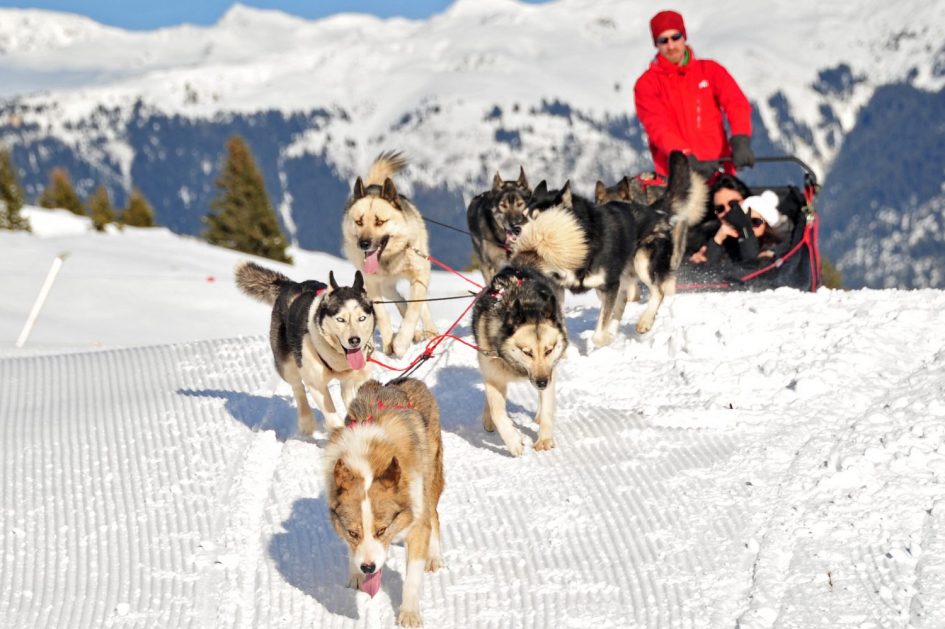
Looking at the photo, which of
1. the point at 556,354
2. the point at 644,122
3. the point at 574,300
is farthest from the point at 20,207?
the point at 556,354

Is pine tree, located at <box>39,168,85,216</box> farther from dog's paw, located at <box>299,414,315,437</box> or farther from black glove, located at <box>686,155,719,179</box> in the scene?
dog's paw, located at <box>299,414,315,437</box>

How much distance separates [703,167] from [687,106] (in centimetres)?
85

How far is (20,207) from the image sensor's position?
43.2 metres

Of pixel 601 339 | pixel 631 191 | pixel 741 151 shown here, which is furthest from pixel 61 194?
pixel 601 339

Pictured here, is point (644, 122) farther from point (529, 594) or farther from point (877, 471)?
point (529, 594)

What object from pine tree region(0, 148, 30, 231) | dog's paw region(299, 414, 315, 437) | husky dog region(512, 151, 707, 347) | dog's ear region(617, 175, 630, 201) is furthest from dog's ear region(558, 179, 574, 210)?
pine tree region(0, 148, 30, 231)

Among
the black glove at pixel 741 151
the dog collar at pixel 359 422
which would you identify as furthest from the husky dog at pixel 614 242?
the dog collar at pixel 359 422

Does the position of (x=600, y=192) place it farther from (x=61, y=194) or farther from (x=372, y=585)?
(x=61, y=194)

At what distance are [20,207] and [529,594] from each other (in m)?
42.7

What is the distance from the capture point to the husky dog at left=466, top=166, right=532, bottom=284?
32.0 ft

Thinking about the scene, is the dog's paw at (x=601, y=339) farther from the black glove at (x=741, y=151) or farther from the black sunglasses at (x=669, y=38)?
the black sunglasses at (x=669, y=38)

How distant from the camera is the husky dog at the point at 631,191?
10.6 meters

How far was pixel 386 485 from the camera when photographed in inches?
180

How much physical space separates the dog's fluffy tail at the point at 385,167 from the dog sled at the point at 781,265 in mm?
3103
